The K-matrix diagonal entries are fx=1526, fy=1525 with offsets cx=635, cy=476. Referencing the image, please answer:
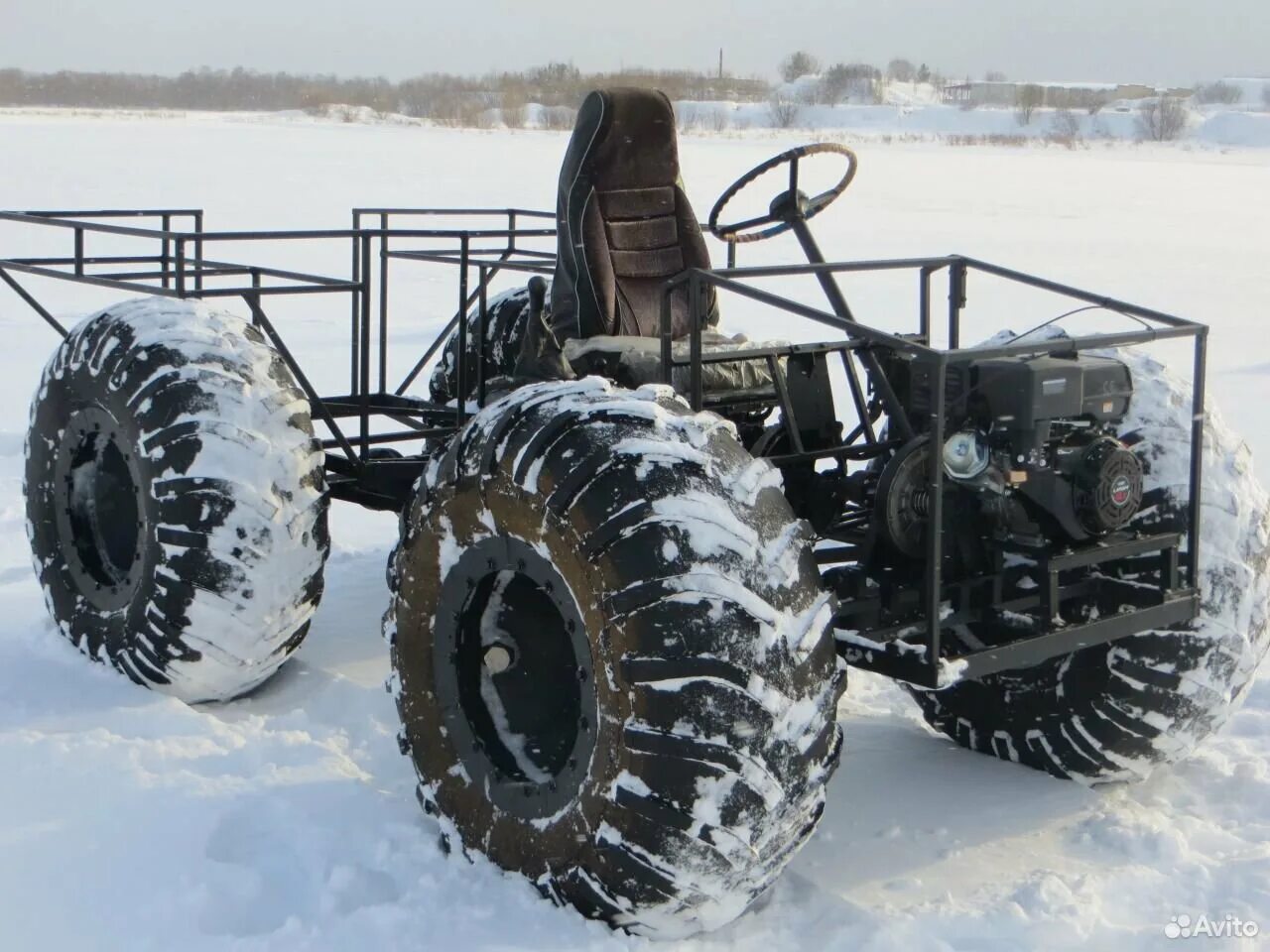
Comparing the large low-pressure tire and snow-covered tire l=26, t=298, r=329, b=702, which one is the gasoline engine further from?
snow-covered tire l=26, t=298, r=329, b=702

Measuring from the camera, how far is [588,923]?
3.24m

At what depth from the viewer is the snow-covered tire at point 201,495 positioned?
4414 mm

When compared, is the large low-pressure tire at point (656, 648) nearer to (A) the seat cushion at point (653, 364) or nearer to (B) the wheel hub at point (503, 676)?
(B) the wheel hub at point (503, 676)

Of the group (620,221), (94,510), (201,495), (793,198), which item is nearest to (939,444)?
(793,198)

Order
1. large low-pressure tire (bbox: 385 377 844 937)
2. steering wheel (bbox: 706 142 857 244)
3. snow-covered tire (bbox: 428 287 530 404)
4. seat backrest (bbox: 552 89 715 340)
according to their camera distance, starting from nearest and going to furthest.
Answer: large low-pressure tire (bbox: 385 377 844 937) → steering wheel (bbox: 706 142 857 244) → seat backrest (bbox: 552 89 715 340) → snow-covered tire (bbox: 428 287 530 404)

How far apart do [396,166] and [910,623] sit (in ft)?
94.0

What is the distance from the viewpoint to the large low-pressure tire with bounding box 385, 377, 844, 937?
3000 millimetres

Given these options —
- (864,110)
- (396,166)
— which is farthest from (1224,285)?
(864,110)

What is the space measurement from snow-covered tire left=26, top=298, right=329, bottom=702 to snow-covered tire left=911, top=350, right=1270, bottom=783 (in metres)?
2.14

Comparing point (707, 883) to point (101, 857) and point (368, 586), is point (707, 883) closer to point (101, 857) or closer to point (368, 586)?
point (101, 857)

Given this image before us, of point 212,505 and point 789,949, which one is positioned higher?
point 212,505

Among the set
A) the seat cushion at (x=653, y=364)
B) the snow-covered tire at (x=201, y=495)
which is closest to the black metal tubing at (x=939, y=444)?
the seat cushion at (x=653, y=364)

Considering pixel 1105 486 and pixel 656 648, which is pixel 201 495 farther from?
pixel 1105 486

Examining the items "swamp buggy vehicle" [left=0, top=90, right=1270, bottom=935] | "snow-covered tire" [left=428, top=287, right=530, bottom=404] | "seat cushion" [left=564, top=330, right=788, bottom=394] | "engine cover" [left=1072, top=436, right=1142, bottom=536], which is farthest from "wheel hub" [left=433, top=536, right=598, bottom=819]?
"snow-covered tire" [left=428, top=287, right=530, bottom=404]
